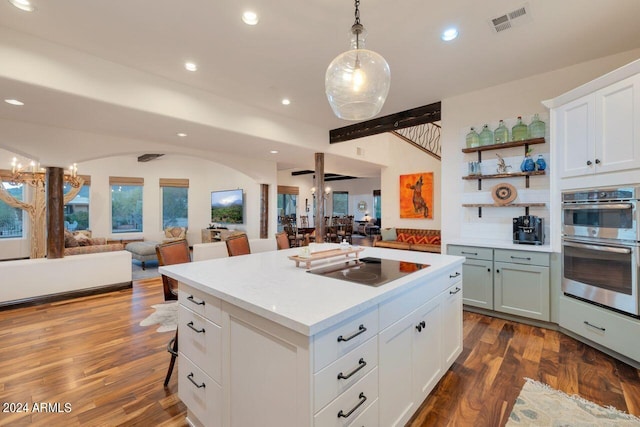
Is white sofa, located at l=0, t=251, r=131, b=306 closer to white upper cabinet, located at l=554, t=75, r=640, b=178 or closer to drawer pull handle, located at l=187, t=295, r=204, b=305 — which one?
drawer pull handle, located at l=187, t=295, r=204, b=305

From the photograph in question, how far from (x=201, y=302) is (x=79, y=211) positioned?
9.23 meters

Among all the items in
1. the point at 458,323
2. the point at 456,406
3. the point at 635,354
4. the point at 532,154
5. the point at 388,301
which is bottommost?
the point at 456,406

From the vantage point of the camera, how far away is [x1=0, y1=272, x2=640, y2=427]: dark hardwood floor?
1.84m

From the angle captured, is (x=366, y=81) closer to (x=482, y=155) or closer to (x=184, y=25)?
(x=184, y=25)

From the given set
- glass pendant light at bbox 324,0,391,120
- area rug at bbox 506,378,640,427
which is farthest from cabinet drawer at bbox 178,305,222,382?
area rug at bbox 506,378,640,427

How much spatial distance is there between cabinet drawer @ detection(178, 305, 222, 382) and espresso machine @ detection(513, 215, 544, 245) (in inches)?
139

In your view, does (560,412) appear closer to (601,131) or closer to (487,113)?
(601,131)

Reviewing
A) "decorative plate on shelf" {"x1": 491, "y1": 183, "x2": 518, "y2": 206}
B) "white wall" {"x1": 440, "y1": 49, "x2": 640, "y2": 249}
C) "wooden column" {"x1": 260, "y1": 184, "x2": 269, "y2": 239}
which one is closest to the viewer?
"white wall" {"x1": 440, "y1": 49, "x2": 640, "y2": 249}

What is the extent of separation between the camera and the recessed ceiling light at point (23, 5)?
2154 mm

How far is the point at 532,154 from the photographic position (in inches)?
136

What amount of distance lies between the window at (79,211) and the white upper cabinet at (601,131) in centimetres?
1057

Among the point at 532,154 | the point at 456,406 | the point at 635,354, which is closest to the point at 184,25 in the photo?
the point at 456,406

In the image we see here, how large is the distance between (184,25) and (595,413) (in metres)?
4.19

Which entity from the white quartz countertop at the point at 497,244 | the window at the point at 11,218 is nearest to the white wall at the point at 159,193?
the window at the point at 11,218
